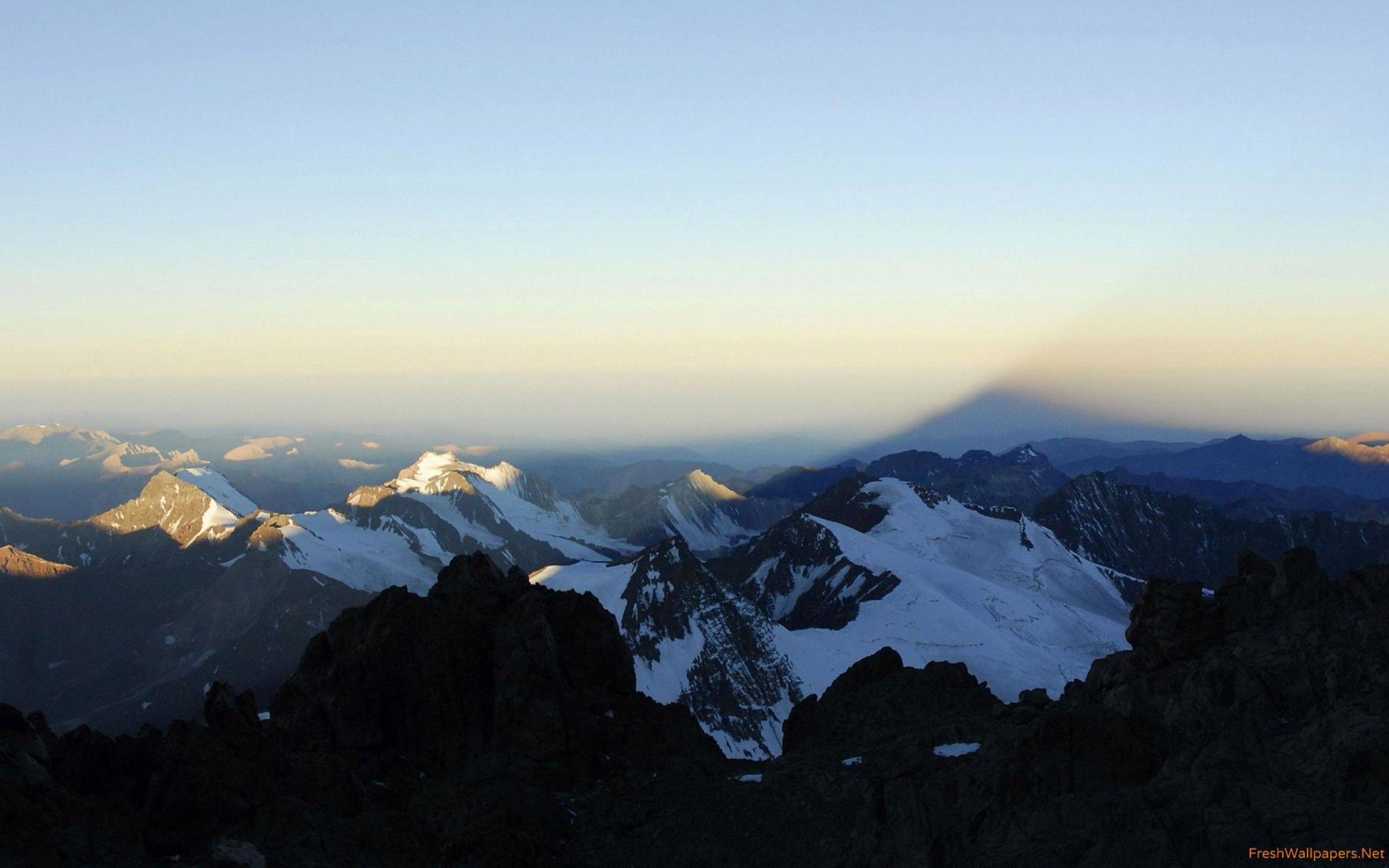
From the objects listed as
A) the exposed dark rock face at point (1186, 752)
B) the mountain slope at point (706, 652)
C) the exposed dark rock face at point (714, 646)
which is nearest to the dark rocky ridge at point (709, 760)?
the exposed dark rock face at point (1186, 752)

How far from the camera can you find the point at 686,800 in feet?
218

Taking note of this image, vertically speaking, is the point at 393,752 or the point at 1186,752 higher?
the point at 1186,752

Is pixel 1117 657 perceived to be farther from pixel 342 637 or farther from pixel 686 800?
pixel 342 637

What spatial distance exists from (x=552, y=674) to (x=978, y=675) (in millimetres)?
115684

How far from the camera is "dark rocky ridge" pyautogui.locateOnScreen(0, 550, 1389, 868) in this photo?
45.0 meters

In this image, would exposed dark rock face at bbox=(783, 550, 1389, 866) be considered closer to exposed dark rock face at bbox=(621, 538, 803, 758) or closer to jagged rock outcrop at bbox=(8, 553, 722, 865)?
jagged rock outcrop at bbox=(8, 553, 722, 865)

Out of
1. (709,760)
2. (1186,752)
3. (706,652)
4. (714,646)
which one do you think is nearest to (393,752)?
(709,760)

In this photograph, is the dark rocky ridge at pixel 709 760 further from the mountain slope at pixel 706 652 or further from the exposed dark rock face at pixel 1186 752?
the mountain slope at pixel 706 652

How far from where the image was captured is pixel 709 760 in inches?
3049

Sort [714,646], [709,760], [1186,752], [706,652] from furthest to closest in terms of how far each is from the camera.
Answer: [714,646], [706,652], [709,760], [1186,752]

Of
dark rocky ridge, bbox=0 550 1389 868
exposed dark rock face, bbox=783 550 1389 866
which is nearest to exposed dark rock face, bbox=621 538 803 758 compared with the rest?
dark rocky ridge, bbox=0 550 1389 868

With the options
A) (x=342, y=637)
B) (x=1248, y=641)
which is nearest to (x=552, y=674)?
(x=342, y=637)

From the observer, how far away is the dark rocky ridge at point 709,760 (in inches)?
1770

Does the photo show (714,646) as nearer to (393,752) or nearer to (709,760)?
(709,760)
